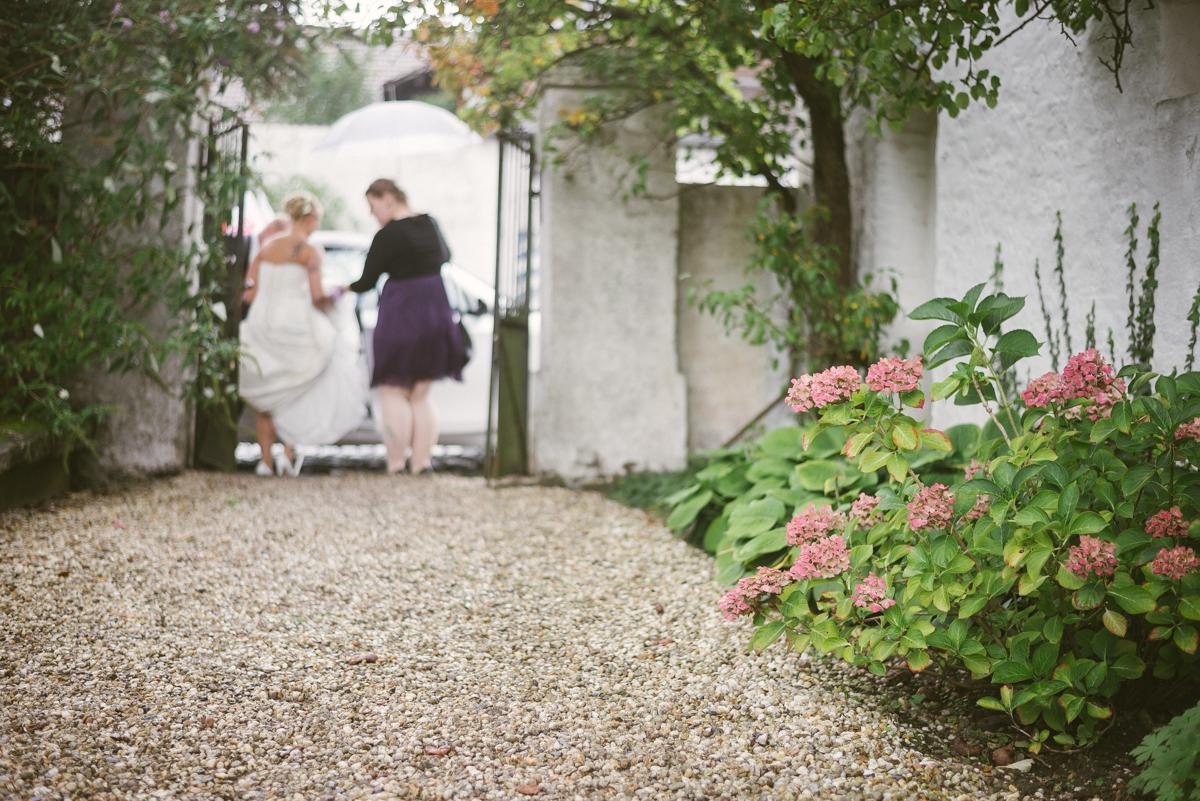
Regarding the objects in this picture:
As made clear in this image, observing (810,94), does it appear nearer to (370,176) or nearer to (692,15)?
(692,15)

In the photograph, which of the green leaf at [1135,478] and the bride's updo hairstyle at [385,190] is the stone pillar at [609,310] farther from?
the green leaf at [1135,478]

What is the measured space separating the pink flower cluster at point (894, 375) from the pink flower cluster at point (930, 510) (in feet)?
0.91

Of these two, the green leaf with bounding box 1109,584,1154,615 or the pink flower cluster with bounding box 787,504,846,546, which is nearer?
the green leaf with bounding box 1109,584,1154,615

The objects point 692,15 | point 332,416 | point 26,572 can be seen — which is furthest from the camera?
point 332,416

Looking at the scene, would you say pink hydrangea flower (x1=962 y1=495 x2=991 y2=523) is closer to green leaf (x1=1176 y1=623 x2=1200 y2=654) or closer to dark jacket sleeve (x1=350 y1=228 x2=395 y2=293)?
green leaf (x1=1176 y1=623 x2=1200 y2=654)

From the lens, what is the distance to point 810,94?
5.28 metres

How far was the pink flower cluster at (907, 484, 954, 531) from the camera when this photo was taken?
2312 mm

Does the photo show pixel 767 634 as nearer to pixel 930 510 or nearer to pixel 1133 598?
pixel 930 510

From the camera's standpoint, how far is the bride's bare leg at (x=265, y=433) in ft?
21.8

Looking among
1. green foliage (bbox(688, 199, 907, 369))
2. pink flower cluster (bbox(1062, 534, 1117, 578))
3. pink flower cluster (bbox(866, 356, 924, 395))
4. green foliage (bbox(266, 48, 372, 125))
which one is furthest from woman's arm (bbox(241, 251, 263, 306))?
green foliage (bbox(266, 48, 372, 125))

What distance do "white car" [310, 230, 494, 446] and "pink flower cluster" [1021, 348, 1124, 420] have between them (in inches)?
208

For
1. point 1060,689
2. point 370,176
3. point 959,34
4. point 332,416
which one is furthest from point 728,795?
point 370,176

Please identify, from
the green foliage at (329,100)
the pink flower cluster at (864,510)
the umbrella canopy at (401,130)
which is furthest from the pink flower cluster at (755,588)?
the green foliage at (329,100)

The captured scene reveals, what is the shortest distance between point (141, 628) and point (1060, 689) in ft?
8.89
